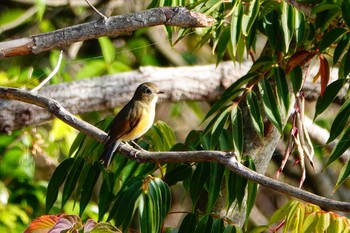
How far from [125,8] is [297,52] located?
3535 mm

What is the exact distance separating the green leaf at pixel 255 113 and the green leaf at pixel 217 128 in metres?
0.10

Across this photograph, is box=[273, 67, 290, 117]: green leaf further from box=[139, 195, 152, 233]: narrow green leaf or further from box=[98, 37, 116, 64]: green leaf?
box=[98, 37, 116, 64]: green leaf

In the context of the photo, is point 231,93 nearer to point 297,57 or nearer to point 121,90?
point 297,57

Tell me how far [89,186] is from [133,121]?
644mm

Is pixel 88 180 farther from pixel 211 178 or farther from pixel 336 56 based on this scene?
pixel 336 56

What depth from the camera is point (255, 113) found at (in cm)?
337

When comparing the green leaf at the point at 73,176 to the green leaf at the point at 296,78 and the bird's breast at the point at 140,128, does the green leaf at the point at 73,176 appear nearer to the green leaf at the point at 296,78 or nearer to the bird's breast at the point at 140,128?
the bird's breast at the point at 140,128

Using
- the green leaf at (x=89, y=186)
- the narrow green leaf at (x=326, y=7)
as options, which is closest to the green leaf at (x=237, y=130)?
the narrow green leaf at (x=326, y=7)

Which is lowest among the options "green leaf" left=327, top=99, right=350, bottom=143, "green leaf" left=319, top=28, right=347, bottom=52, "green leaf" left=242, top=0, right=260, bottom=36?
"green leaf" left=327, top=99, right=350, bottom=143

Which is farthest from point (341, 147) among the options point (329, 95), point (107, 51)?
point (107, 51)

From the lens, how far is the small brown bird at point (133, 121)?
3736 mm

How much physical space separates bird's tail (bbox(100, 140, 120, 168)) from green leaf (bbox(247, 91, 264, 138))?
0.61 metres

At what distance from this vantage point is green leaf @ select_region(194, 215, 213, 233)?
3.39 metres

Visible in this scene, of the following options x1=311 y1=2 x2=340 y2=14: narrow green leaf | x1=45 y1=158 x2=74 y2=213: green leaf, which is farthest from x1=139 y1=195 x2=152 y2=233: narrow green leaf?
x1=311 y1=2 x2=340 y2=14: narrow green leaf
